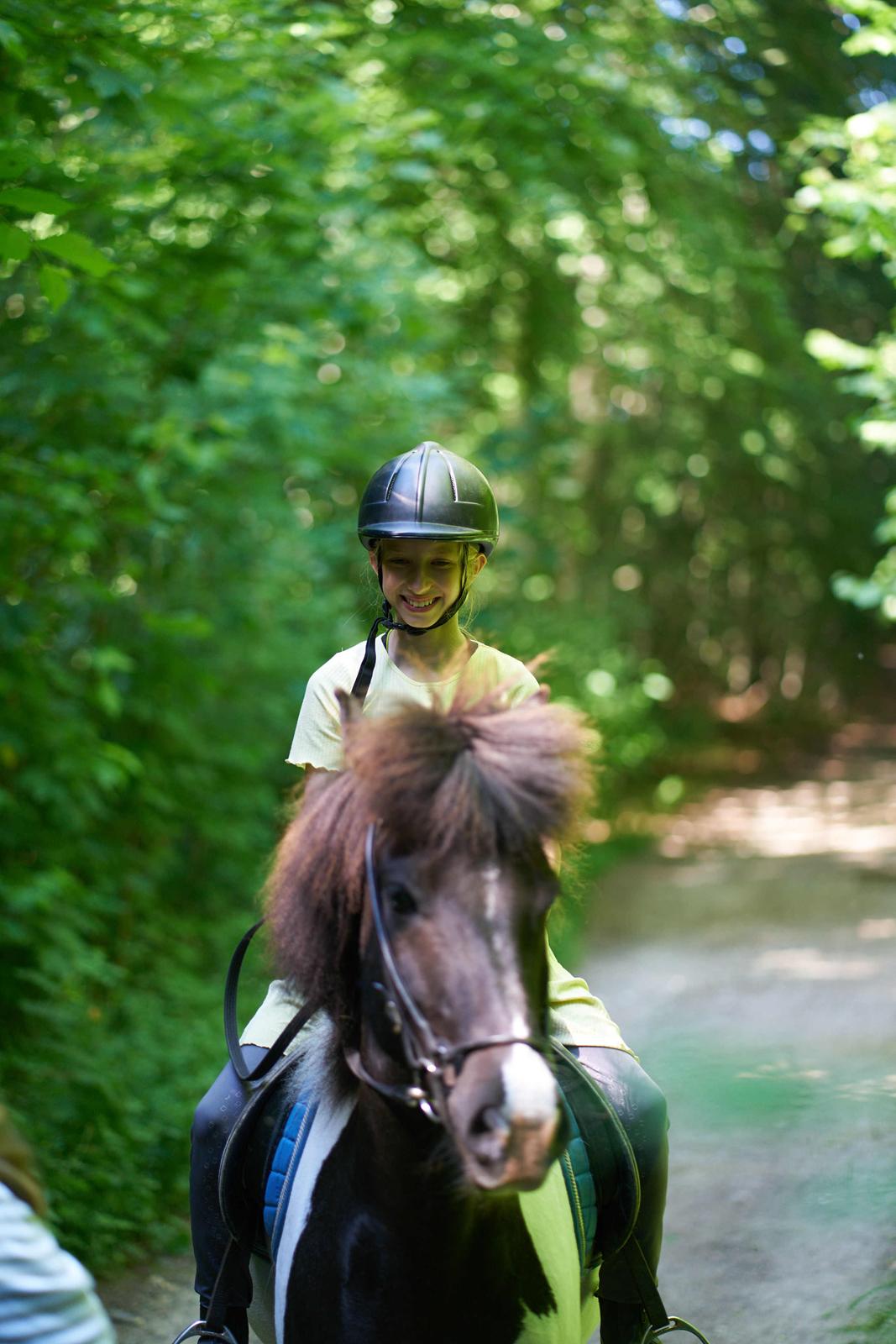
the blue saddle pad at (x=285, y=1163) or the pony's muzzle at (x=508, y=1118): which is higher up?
the pony's muzzle at (x=508, y=1118)

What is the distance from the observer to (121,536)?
6574 millimetres

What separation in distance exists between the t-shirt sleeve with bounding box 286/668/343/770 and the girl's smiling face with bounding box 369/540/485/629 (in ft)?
0.95

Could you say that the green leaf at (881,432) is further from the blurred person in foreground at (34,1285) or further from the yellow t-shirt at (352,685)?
the blurred person in foreground at (34,1285)

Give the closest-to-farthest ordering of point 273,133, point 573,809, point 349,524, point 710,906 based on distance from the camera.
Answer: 1. point 573,809
2. point 273,133
3. point 349,524
4. point 710,906

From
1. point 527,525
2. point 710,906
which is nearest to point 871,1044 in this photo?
point 710,906

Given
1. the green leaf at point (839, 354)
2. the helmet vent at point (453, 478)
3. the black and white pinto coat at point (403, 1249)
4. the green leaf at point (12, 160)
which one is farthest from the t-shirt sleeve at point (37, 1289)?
the green leaf at point (839, 354)

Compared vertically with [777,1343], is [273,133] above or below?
above

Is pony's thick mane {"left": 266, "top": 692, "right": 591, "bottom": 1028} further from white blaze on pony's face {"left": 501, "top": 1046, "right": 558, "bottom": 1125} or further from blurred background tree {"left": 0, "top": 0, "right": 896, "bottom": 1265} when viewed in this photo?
blurred background tree {"left": 0, "top": 0, "right": 896, "bottom": 1265}

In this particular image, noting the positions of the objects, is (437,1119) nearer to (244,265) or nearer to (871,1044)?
(244,265)

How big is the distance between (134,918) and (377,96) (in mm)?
4835

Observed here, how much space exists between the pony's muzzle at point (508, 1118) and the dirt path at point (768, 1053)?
293cm

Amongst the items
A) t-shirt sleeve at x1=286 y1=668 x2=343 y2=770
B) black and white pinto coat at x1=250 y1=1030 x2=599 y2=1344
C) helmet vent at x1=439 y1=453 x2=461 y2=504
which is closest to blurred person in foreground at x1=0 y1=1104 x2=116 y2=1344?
black and white pinto coat at x1=250 y1=1030 x2=599 y2=1344

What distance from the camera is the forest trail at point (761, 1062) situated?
453 cm

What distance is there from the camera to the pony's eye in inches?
76.3
